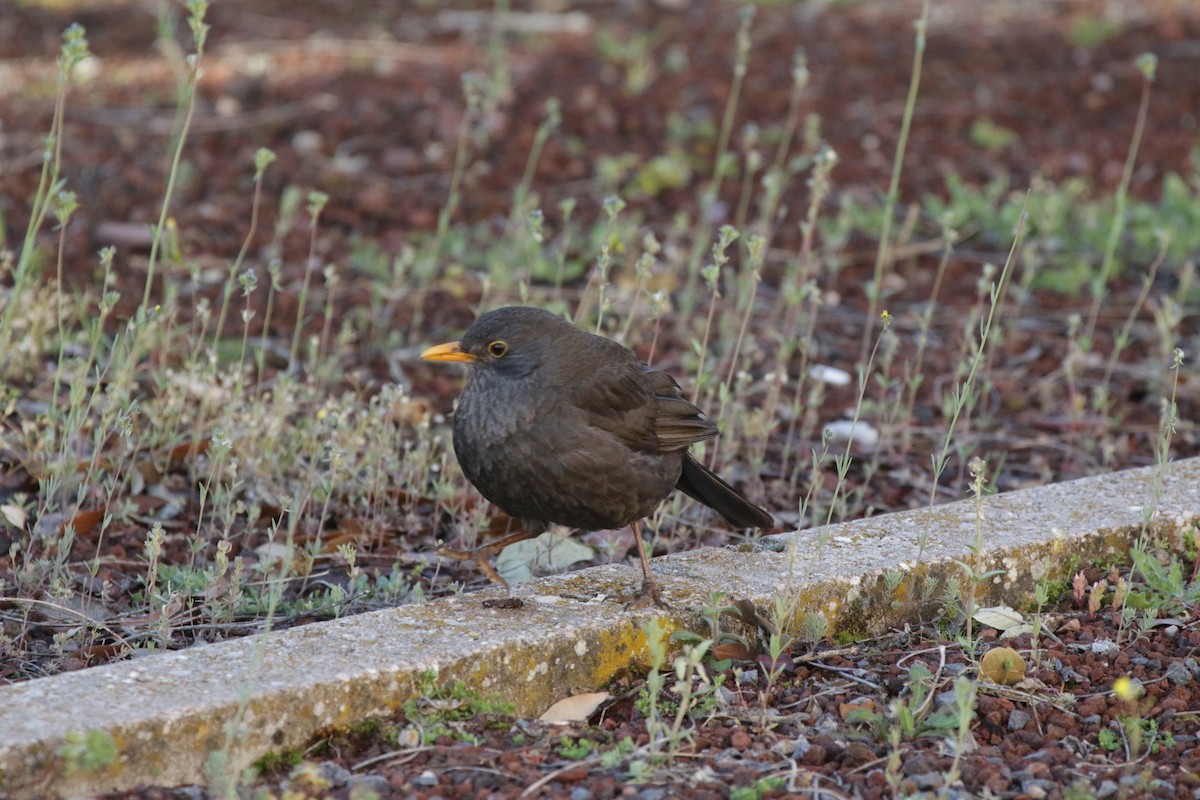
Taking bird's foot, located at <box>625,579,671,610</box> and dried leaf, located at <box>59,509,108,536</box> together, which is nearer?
bird's foot, located at <box>625,579,671,610</box>

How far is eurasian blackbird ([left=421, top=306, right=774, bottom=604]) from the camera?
4074mm

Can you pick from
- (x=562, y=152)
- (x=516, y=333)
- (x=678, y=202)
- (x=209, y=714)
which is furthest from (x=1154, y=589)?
(x=562, y=152)

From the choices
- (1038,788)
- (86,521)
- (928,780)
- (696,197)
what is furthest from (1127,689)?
(696,197)

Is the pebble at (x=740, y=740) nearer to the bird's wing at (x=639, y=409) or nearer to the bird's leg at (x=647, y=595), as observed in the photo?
the bird's leg at (x=647, y=595)

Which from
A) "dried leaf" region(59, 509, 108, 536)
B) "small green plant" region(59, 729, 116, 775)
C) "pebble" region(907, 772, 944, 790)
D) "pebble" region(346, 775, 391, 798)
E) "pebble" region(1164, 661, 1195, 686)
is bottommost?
"pebble" region(1164, 661, 1195, 686)

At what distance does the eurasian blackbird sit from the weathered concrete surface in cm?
21

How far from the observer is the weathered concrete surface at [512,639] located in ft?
10.1

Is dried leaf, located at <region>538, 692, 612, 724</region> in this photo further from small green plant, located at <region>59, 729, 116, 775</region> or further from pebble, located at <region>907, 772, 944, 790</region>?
small green plant, located at <region>59, 729, 116, 775</region>

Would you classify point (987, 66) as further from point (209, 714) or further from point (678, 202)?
point (209, 714)

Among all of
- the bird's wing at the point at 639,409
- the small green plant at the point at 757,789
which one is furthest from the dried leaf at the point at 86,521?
the small green plant at the point at 757,789

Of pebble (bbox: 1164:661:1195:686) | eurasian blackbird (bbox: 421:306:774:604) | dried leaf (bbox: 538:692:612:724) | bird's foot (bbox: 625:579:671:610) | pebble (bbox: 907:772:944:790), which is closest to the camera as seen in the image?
pebble (bbox: 907:772:944:790)

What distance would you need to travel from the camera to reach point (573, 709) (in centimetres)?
356

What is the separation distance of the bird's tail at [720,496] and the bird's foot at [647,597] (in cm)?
71

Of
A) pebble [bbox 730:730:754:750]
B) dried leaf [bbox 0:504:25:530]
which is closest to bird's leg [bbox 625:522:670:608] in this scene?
pebble [bbox 730:730:754:750]
